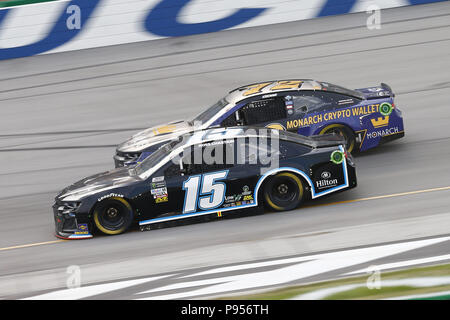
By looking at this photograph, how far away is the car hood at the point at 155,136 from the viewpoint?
38.4ft

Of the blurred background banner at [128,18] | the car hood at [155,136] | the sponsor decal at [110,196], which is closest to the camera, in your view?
the sponsor decal at [110,196]

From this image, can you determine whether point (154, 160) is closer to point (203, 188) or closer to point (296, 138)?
point (203, 188)

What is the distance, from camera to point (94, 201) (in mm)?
9766

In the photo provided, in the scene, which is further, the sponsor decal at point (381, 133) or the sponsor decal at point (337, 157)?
the sponsor decal at point (381, 133)

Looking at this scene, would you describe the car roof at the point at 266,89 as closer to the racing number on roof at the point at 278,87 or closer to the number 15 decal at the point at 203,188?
the racing number on roof at the point at 278,87

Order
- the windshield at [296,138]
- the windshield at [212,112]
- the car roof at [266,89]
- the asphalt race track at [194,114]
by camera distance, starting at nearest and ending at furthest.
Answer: the asphalt race track at [194,114], the windshield at [296,138], the car roof at [266,89], the windshield at [212,112]

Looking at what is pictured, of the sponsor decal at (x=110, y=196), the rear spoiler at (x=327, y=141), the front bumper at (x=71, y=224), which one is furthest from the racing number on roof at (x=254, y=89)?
the front bumper at (x=71, y=224)

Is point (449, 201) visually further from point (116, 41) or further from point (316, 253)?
point (116, 41)

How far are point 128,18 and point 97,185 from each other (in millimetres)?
12527

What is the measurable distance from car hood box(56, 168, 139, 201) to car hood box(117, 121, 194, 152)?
4.31ft

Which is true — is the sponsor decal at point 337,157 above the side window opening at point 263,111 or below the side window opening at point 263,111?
below

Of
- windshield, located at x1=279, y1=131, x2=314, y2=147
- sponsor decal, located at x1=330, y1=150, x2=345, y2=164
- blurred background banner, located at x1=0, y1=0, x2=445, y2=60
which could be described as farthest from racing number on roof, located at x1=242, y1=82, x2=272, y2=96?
blurred background banner, located at x1=0, y1=0, x2=445, y2=60

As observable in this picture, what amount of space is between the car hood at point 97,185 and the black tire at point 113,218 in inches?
10.7
